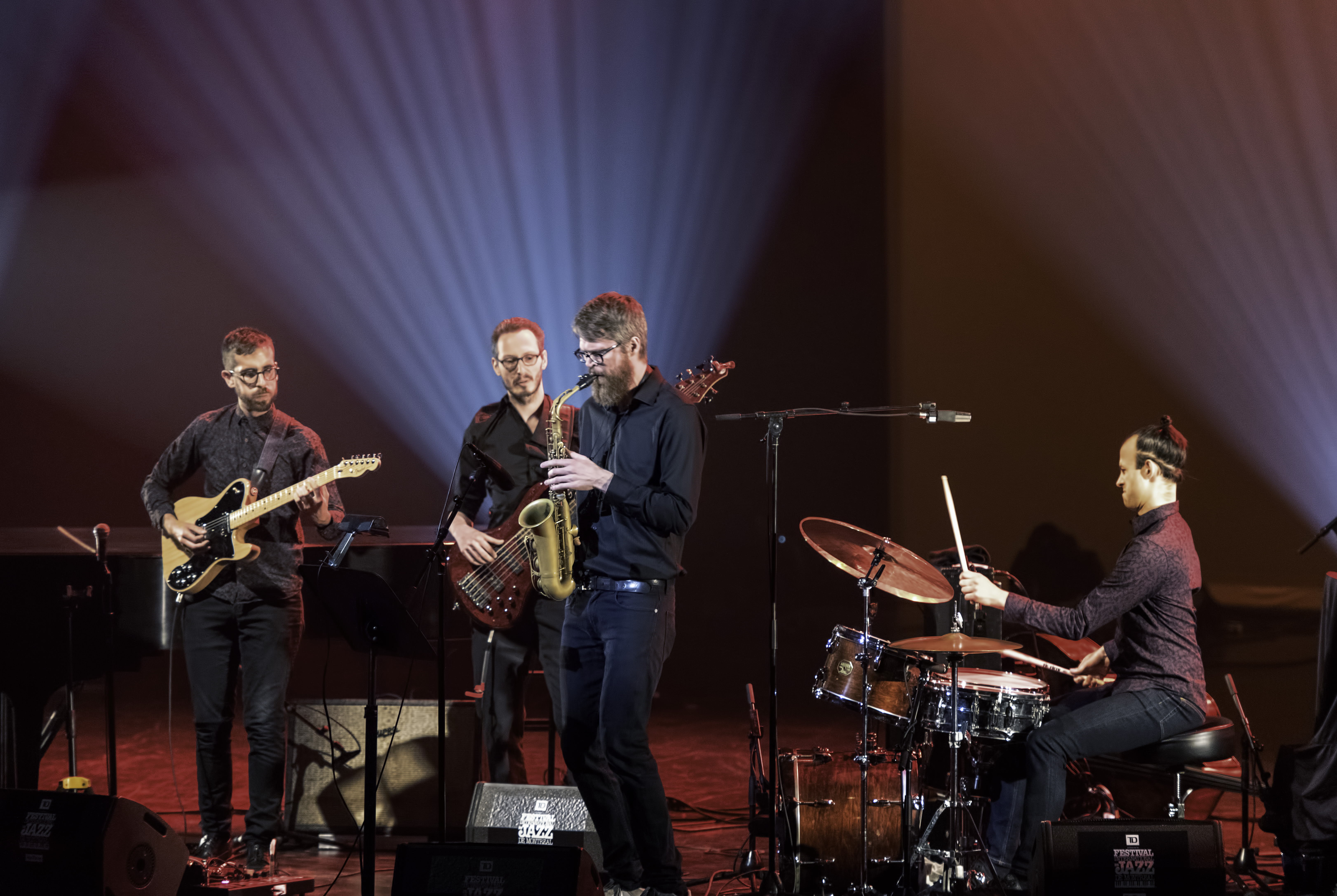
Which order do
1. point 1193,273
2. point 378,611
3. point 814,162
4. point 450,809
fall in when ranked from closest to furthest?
point 378,611 < point 450,809 < point 1193,273 < point 814,162

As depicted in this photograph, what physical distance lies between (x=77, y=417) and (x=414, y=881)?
6.09 m

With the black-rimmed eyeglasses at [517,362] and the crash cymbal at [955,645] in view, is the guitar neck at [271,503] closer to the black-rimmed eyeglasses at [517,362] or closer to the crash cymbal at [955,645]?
the black-rimmed eyeglasses at [517,362]

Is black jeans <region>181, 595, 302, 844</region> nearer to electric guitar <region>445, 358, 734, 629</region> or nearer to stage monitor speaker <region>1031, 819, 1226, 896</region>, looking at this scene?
electric guitar <region>445, 358, 734, 629</region>

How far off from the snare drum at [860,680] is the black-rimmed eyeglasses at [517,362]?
5.03 feet

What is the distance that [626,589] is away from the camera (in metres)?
3.64

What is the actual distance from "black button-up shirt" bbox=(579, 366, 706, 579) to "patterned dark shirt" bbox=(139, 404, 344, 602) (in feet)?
3.93

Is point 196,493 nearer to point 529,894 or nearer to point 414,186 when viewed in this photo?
point 414,186

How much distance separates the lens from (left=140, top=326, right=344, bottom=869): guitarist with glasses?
4.39 metres

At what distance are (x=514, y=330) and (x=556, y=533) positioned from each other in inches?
45.8

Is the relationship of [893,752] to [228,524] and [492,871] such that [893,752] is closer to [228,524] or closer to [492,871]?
[492,871]

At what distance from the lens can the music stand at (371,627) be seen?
333 centimetres

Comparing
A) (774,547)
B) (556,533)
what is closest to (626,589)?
(556,533)

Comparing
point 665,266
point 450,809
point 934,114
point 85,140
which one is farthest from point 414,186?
point 450,809

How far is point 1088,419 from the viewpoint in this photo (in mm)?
6434
